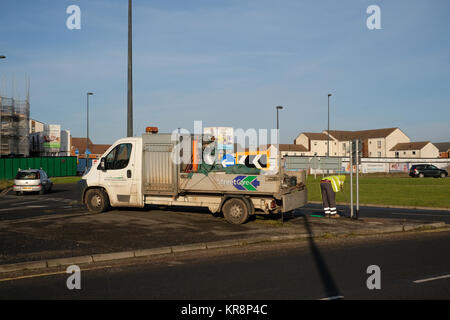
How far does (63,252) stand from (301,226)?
22.4 feet

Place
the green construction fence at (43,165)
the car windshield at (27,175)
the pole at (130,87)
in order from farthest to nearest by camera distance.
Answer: the green construction fence at (43,165), the car windshield at (27,175), the pole at (130,87)

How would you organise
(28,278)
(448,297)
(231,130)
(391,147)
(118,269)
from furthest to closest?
(391,147) → (231,130) → (118,269) → (28,278) → (448,297)

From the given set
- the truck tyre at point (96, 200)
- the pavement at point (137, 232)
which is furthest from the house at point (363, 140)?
the truck tyre at point (96, 200)

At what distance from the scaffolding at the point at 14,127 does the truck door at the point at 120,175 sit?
47293mm

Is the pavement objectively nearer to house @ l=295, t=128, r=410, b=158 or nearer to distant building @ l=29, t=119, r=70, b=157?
distant building @ l=29, t=119, r=70, b=157

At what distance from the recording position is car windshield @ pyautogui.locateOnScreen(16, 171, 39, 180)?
1075 inches

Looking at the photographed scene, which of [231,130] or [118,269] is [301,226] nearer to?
[231,130]

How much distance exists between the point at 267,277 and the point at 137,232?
5160 millimetres

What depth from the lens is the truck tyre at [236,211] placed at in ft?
42.8

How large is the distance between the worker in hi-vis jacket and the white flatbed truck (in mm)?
888

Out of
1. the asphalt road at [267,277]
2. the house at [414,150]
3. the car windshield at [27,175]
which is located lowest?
the asphalt road at [267,277]

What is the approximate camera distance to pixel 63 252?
8.98 meters

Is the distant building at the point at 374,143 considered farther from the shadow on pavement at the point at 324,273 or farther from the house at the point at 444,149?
the shadow on pavement at the point at 324,273

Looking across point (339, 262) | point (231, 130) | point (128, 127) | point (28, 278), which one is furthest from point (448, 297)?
point (128, 127)
